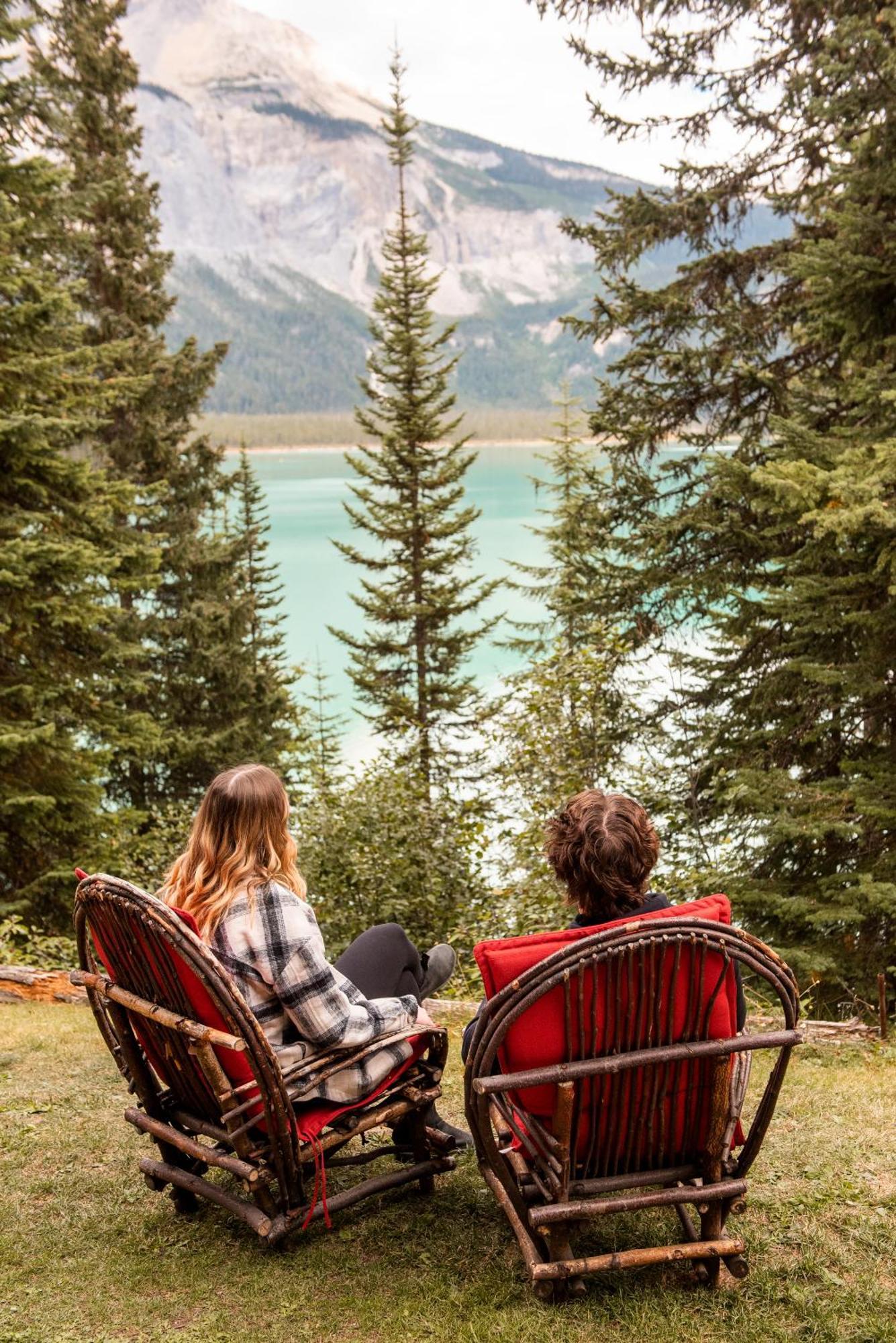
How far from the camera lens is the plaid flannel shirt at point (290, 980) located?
274cm

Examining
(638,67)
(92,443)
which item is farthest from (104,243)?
(638,67)

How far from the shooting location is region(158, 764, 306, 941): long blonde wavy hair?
2785mm

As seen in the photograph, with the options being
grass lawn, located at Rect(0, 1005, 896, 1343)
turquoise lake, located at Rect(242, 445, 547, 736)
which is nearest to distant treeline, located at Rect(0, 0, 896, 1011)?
grass lawn, located at Rect(0, 1005, 896, 1343)

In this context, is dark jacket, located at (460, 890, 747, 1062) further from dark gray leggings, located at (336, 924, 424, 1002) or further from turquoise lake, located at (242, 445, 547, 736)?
turquoise lake, located at (242, 445, 547, 736)

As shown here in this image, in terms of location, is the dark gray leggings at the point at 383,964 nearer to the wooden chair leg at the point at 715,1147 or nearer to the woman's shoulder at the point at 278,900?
the woman's shoulder at the point at 278,900

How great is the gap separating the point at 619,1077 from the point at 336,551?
78.6m

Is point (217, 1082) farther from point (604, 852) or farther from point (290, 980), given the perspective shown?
point (604, 852)

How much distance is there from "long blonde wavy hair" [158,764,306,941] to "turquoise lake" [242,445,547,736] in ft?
49.9

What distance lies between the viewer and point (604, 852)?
2576 millimetres

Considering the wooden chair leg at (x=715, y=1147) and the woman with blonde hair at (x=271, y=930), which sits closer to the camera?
Answer: the wooden chair leg at (x=715, y=1147)

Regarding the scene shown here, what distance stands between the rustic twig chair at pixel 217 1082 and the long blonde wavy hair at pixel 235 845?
8.7 inches

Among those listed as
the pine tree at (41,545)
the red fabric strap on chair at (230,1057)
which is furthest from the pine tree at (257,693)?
the red fabric strap on chair at (230,1057)

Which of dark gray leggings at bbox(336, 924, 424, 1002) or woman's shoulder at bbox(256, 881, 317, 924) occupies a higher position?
woman's shoulder at bbox(256, 881, 317, 924)

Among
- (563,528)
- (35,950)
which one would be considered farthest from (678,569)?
(563,528)
